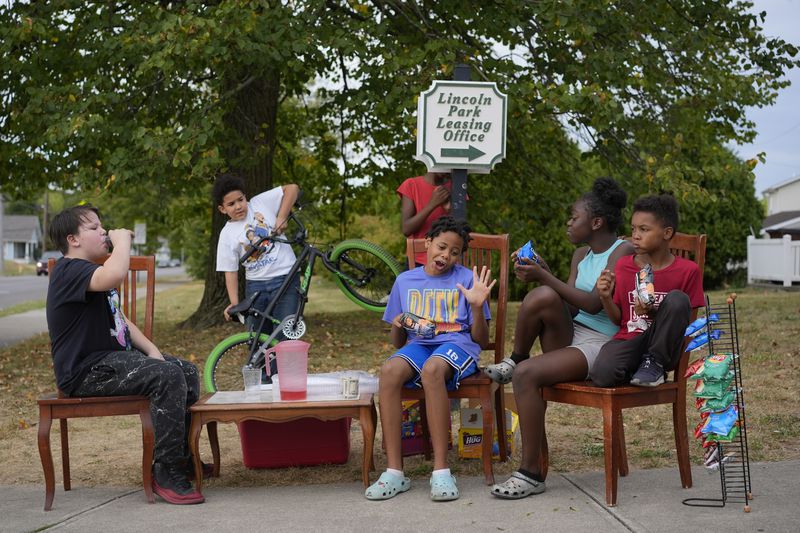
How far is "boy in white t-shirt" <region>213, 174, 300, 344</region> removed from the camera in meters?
6.21

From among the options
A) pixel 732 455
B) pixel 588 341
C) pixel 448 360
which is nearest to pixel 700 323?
pixel 732 455

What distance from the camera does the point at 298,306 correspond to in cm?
656

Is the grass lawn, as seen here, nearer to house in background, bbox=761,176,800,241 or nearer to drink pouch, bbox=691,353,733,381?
drink pouch, bbox=691,353,733,381

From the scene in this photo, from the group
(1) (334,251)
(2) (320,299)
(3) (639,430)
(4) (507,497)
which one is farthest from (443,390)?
(2) (320,299)

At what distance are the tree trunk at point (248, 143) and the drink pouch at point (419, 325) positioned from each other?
7.14 m

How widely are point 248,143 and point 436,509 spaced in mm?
8090

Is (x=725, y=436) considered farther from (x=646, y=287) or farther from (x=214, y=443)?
(x=214, y=443)

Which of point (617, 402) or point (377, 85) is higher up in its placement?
point (377, 85)

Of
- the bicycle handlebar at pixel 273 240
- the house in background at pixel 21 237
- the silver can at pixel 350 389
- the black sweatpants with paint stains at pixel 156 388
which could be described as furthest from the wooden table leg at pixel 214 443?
the house in background at pixel 21 237

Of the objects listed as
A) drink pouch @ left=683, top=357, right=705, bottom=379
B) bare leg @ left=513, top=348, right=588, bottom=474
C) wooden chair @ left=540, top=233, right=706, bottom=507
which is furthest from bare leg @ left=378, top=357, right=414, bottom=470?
drink pouch @ left=683, top=357, right=705, bottom=379

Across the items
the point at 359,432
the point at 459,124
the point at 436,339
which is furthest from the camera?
the point at 359,432

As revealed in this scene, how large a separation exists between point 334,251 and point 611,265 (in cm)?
292

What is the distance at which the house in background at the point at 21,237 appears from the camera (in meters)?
95.0

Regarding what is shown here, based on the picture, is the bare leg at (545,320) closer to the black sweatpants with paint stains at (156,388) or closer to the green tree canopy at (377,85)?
the black sweatpants with paint stains at (156,388)
